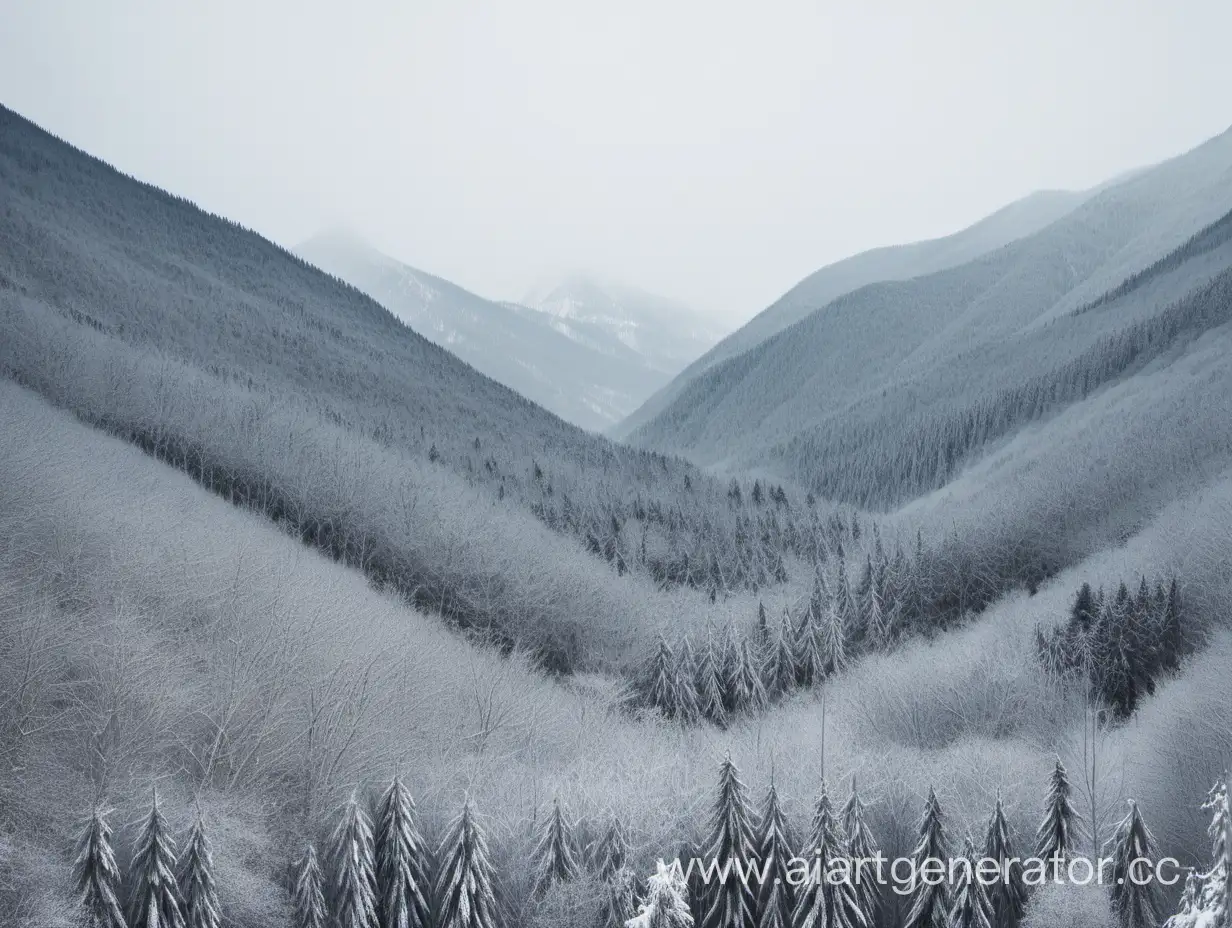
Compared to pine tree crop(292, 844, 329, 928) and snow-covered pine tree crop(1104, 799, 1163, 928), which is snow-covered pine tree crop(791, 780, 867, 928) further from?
pine tree crop(292, 844, 329, 928)

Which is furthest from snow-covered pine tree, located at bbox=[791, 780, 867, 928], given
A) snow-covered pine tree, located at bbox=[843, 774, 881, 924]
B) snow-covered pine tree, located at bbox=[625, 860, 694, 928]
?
snow-covered pine tree, located at bbox=[625, 860, 694, 928]

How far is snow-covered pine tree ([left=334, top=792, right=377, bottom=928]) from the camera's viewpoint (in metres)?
23.9

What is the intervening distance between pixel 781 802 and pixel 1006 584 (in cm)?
5885

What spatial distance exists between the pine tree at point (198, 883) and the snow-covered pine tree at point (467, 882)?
629 cm

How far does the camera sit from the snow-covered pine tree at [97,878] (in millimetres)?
20703

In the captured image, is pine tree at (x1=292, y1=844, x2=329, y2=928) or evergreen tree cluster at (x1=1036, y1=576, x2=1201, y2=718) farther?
evergreen tree cluster at (x1=1036, y1=576, x2=1201, y2=718)

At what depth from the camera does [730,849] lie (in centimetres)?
2639

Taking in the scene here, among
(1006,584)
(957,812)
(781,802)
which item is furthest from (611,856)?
(1006,584)

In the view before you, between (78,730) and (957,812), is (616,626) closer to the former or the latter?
(957,812)

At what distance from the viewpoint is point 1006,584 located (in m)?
78.5

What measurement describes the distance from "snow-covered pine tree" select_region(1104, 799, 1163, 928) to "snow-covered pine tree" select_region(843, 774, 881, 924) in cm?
678

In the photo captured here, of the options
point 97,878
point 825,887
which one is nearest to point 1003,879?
point 825,887

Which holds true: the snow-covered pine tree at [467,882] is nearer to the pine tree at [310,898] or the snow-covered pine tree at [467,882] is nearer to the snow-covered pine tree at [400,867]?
the snow-covered pine tree at [400,867]

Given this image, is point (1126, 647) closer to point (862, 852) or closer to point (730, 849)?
point (862, 852)
